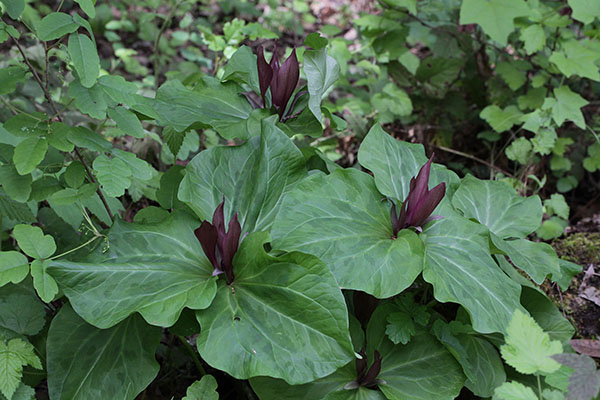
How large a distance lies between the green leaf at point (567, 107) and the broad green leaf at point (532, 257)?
4.51ft

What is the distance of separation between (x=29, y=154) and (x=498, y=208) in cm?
167

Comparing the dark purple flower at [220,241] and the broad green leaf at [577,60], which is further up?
the broad green leaf at [577,60]

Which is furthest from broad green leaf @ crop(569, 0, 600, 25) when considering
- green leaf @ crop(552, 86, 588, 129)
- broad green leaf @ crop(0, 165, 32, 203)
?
→ broad green leaf @ crop(0, 165, 32, 203)

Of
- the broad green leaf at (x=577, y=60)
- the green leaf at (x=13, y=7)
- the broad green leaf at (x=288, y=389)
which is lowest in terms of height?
the broad green leaf at (x=288, y=389)

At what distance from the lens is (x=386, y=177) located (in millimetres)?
1729

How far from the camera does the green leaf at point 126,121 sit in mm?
1586

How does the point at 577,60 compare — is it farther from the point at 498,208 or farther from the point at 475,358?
the point at 475,358

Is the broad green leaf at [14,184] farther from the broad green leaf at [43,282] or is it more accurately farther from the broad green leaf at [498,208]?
the broad green leaf at [498,208]

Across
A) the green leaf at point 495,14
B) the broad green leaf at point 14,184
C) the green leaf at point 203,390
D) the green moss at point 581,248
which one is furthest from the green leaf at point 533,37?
the broad green leaf at point 14,184

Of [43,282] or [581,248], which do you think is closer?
[43,282]

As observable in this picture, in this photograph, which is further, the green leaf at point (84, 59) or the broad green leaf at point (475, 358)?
the broad green leaf at point (475, 358)

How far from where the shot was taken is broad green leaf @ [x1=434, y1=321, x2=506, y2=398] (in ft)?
5.20

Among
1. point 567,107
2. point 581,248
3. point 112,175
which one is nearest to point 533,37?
point 567,107

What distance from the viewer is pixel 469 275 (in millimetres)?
1510
